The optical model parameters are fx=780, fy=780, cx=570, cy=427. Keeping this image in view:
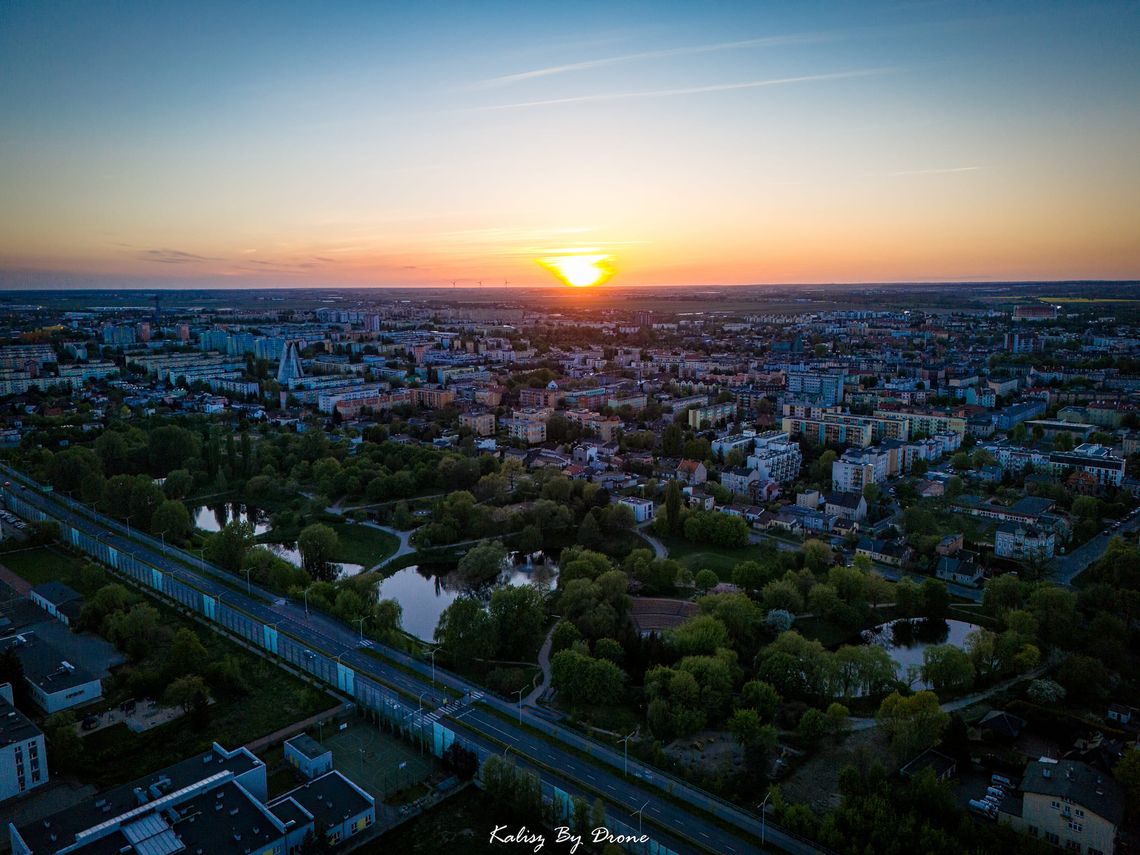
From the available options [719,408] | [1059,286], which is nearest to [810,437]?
[719,408]

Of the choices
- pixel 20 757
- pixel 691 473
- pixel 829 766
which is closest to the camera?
pixel 20 757

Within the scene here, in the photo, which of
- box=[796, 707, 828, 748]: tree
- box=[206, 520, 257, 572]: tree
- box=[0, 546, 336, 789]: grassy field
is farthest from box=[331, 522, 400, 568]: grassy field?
box=[796, 707, 828, 748]: tree

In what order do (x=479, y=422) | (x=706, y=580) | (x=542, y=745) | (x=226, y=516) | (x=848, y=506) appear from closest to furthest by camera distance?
(x=542, y=745) → (x=706, y=580) → (x=848, y=506) → (x=226, y=516) → (x=479, y=422)

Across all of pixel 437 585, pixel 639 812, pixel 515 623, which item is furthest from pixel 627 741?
pixel 437 585

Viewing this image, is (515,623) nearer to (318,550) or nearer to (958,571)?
(318,550)

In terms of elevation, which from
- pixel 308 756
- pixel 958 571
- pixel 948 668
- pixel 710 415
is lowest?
pixel 308 756

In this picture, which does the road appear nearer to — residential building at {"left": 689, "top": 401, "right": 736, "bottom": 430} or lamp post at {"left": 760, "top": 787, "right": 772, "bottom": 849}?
lamp post at {"left": 760, "top": 787, "right": 772, "bottom": 849}


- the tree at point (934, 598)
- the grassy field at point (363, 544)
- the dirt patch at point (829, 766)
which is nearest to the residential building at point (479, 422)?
the grassy field at point (363, 544)
